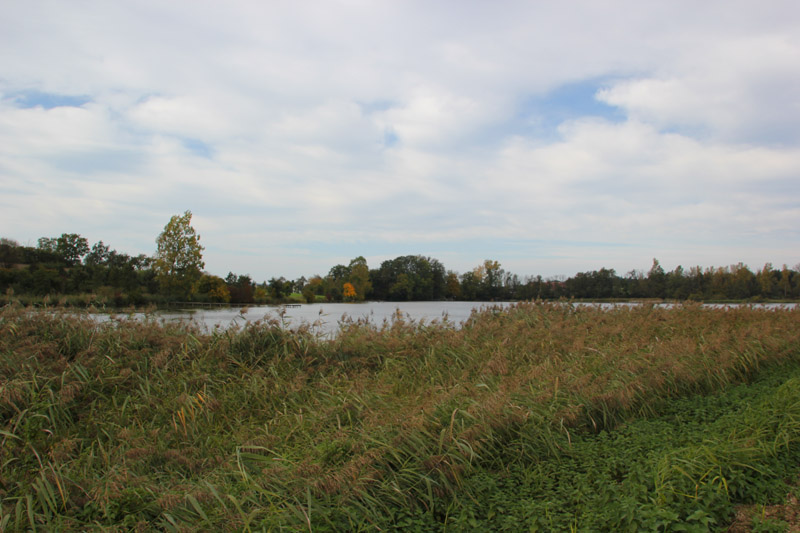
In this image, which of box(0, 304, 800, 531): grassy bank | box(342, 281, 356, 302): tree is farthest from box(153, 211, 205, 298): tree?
Answer: box(0, 304, 800, 531): grassy bank

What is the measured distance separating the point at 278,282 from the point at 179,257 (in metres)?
13.6

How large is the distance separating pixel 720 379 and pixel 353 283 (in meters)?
54.1

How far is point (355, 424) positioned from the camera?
13.2 ft

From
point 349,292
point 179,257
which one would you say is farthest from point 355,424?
point 349,292

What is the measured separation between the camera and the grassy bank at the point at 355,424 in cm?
276

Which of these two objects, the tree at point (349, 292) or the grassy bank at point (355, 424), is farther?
the tree at point (349, 292)

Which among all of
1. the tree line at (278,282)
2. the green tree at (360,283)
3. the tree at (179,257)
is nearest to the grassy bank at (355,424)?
the tree line at (278,282)

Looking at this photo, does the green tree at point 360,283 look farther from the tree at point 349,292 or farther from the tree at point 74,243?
the tree at point 74,243

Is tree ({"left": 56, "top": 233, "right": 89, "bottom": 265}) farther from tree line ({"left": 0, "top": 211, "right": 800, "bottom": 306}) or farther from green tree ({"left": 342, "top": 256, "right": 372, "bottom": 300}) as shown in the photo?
green tree ({"left": 342, "top": 256, "right": 372, "bottom": 300})

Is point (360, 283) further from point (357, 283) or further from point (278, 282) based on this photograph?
point (278, 282)

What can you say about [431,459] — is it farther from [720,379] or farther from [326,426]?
[720,379]

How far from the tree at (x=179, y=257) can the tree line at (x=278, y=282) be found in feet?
0.22

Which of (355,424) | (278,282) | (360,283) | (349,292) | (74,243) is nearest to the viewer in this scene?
(355,424)

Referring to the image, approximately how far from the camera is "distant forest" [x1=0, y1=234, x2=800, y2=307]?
43.6 feet
